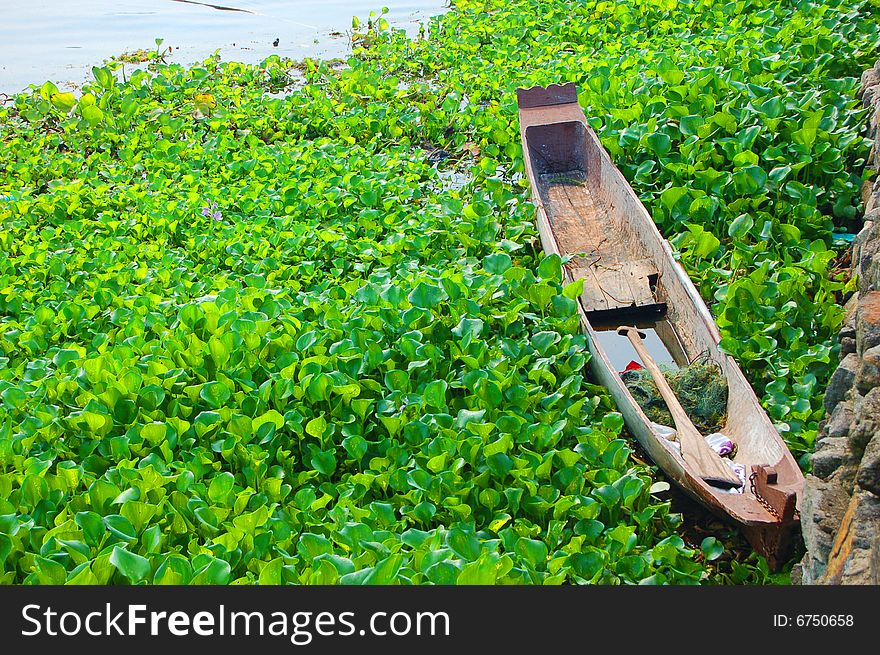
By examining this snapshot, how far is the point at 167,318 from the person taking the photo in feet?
13.4

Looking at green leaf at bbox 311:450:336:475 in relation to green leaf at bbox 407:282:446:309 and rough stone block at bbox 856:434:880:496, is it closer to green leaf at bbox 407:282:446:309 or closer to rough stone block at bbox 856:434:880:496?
green leaf at bbox 407:282:446:309

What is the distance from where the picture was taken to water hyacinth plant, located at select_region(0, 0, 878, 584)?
284 centimetres

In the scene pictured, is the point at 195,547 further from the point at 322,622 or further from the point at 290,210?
the point at 290,210

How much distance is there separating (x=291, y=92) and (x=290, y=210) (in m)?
2.78

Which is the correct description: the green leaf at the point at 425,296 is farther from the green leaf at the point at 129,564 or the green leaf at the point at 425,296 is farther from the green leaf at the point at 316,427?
the green leaf at the point at 129,564

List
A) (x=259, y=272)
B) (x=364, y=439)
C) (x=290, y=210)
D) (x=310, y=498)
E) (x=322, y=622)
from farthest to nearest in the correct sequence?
1. (x=290, y=210)
2. (x=259, y=272)
3. (x=364, y=439)
4. (x=310, y=498)
5. (x=322, y=622)

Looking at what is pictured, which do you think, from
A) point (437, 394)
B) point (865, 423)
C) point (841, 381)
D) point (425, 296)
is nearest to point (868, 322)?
point (841, 381)

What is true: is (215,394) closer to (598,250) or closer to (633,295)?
(633,295)

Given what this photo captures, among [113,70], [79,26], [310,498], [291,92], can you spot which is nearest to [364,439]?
[310,498]

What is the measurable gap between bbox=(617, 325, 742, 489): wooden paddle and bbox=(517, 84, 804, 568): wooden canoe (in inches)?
2.0

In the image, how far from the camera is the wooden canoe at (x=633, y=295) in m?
2.93

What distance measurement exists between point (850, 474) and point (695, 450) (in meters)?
0.88

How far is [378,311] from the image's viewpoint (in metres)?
3.91

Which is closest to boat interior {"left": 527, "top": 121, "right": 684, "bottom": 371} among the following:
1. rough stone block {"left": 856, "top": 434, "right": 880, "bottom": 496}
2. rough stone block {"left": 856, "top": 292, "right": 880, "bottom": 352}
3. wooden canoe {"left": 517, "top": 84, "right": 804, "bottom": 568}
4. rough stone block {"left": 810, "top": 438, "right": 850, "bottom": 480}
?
wooden canoe {"left": 517, "top": 84, "right": 804, "bottom": 568}
